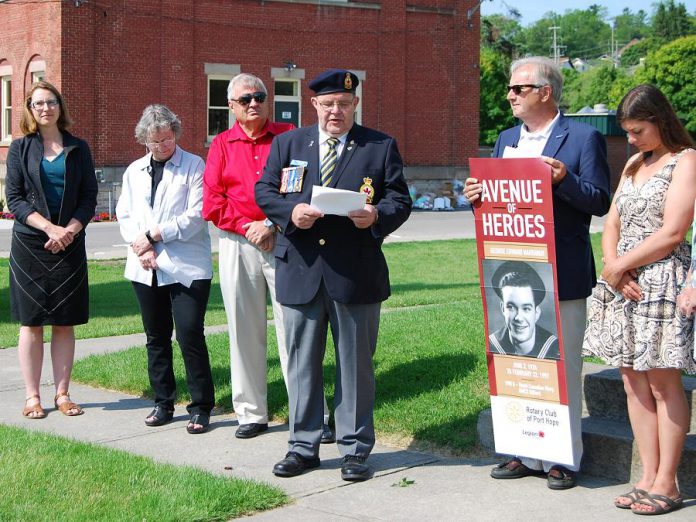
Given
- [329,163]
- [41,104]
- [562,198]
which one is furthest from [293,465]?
[41,104]

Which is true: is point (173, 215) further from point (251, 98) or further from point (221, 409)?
point (221, 409)

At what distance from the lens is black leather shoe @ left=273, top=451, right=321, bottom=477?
5734mm

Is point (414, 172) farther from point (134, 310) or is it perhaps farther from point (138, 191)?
point (138, 191)

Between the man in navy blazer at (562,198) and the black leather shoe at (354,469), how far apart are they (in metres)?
0.97

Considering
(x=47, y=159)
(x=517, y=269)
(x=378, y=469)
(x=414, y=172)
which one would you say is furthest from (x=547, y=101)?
(x=414, y=172)

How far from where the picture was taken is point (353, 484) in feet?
18.5

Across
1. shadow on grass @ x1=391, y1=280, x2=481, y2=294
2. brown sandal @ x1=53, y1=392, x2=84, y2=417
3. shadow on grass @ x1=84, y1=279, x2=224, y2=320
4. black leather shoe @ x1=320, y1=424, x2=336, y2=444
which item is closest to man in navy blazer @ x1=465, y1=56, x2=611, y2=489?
black leather shoe @ x1=320, y1=424, x2=336, y2=444

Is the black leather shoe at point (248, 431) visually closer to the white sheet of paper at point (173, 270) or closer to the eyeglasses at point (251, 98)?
the white sheet of paper at point (173, 270)

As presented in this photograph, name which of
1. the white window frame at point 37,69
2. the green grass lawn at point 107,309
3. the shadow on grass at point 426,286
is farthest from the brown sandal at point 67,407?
the white window frame at point 37,69

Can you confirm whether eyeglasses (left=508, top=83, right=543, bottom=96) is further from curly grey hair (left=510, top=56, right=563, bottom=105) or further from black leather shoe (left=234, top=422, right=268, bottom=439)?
black leather shoe (left=234, top=422, right=268, bottom=439)

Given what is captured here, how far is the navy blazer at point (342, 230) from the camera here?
5773 millimetres

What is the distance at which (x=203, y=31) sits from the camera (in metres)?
31.4

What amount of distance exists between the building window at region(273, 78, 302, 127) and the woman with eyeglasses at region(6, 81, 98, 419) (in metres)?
25.9

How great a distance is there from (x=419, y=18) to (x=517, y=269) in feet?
102
